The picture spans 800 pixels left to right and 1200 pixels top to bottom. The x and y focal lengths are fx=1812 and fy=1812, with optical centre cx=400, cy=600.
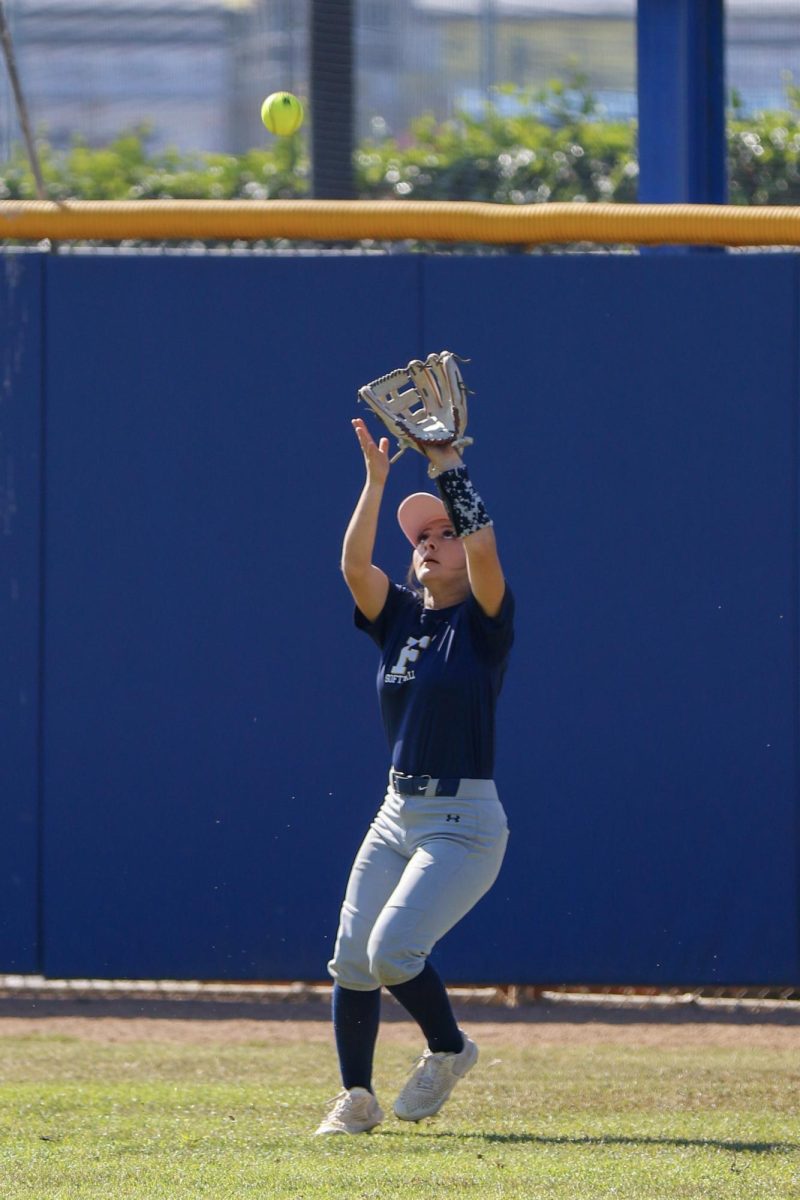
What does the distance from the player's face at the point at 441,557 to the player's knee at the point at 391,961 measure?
3.19 feet

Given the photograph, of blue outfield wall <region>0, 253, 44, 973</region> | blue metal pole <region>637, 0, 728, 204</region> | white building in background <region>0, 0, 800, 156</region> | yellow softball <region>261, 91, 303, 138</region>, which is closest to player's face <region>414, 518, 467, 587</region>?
blue outfield wall <region>0, 253, 44, 973</region>

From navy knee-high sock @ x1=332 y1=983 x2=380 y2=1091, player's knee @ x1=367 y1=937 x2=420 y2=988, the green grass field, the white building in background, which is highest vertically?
the white building in background

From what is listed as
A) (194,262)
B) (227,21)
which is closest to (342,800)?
(194,262)

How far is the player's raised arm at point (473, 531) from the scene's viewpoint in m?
4.57

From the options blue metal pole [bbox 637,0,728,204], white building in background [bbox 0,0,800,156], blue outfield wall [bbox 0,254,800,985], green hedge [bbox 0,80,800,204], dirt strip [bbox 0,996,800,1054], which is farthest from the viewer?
white building in background [bbox 0,0,800,156]

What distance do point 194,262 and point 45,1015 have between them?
9.25 feet

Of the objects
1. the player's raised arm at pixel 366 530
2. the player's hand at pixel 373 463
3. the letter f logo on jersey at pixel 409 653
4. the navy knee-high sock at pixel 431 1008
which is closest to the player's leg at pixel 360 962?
the navy knee-high sock at pixel 431 1008

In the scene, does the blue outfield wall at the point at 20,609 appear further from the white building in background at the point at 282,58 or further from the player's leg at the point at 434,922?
the white building in background at the point at 282,58

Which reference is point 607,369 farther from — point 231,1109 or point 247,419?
point 231,1109

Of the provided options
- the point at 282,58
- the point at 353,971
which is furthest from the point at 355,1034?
the point at 282,58

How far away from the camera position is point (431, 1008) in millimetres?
4703

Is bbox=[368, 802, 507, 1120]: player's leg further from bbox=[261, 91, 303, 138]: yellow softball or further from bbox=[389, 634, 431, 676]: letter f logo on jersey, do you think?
bbox=[261, 91, 303, 138]: yellow softball

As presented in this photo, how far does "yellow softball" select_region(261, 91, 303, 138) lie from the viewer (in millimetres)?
6629

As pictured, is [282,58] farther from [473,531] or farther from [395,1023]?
[473,531]
